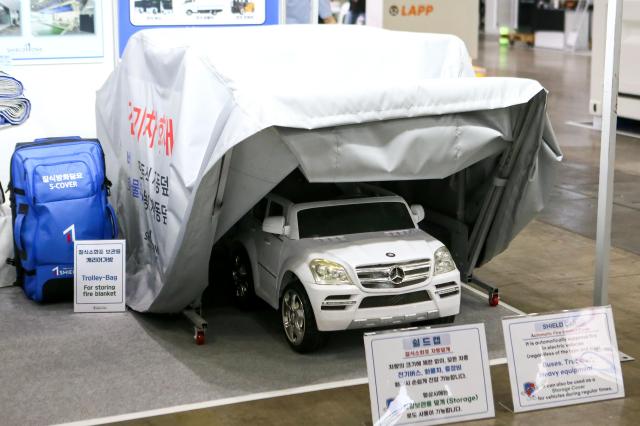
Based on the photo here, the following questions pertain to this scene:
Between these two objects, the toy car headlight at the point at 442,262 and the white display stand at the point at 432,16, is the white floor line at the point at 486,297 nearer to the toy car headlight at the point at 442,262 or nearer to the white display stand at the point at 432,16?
the toy car headlight at the point at 442,262

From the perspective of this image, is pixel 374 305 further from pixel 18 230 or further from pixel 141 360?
pixel 18 230

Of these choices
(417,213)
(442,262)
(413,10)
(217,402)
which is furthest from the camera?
(413,10)

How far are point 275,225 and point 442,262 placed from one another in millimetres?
1140

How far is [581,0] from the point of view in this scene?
30078 mm

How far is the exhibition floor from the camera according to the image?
5574 mm

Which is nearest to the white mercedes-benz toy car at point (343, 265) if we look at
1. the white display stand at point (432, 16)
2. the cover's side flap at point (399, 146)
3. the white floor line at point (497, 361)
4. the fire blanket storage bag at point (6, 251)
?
the white floor line at point (497, 361)

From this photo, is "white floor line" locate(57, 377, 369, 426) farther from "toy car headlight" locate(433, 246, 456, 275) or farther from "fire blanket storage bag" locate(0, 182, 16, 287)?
Result: "fire blanket storage bag" locate(0, 182, 16, 287)

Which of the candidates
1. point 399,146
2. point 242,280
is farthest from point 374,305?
point 242,280

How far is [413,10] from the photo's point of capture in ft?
40.3

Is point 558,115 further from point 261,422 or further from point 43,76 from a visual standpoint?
point 261,422

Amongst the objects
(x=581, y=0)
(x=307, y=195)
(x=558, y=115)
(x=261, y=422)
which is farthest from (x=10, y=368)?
(x=581, y=0)

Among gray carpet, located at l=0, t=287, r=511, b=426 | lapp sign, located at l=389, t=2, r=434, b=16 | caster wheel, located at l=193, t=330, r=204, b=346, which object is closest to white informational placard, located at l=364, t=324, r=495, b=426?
gray carpet, located at l=0, t=287, r=511, b=426

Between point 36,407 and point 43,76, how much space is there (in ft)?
13.5

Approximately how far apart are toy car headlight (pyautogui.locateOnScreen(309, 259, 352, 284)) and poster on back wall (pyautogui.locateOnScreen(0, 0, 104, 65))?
3914 millimetres
